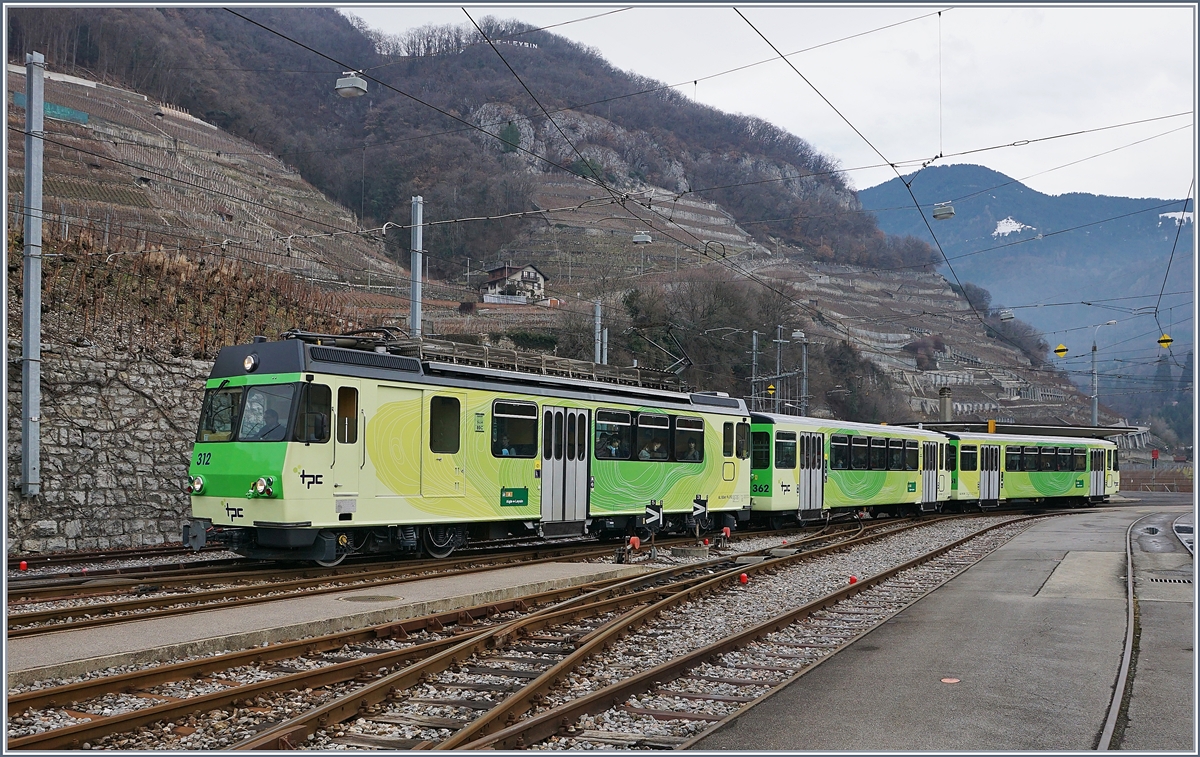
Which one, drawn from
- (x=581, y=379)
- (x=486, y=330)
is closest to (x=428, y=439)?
(x=581, y=379)

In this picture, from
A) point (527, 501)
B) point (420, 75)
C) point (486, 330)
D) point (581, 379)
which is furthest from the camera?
point (420, 75)

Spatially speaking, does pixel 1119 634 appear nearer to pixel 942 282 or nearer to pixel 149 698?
pixel 149 698

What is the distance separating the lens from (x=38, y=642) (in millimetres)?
8344

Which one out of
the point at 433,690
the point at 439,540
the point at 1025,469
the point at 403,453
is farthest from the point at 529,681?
the point at 1025,469

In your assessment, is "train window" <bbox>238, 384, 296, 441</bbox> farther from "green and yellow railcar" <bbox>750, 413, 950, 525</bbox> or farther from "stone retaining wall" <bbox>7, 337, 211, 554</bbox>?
"green and yellow railcar" <bbox>750, 413, 950, 525</bbox>

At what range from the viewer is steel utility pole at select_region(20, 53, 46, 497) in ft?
52.1

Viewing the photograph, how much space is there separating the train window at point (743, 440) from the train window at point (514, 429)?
7410 millimetres

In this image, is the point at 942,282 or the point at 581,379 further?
the point at 942,282

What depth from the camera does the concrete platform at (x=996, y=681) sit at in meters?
6.45

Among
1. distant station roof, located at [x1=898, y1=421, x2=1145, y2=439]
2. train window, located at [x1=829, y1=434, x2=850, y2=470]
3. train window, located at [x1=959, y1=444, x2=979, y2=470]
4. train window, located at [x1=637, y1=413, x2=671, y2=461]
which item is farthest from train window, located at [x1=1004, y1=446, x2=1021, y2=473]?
train window, located at [x1=637, y1=413, x2=671, y2=461]

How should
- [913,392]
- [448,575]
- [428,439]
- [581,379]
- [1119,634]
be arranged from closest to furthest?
[1119,634] < [448,575] < [428,439] < [581,379] < [913,392]

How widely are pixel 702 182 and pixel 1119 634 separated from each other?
147m

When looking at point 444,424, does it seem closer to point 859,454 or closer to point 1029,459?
point 859,454

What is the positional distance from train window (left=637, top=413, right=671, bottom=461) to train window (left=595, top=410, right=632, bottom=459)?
0.38m
